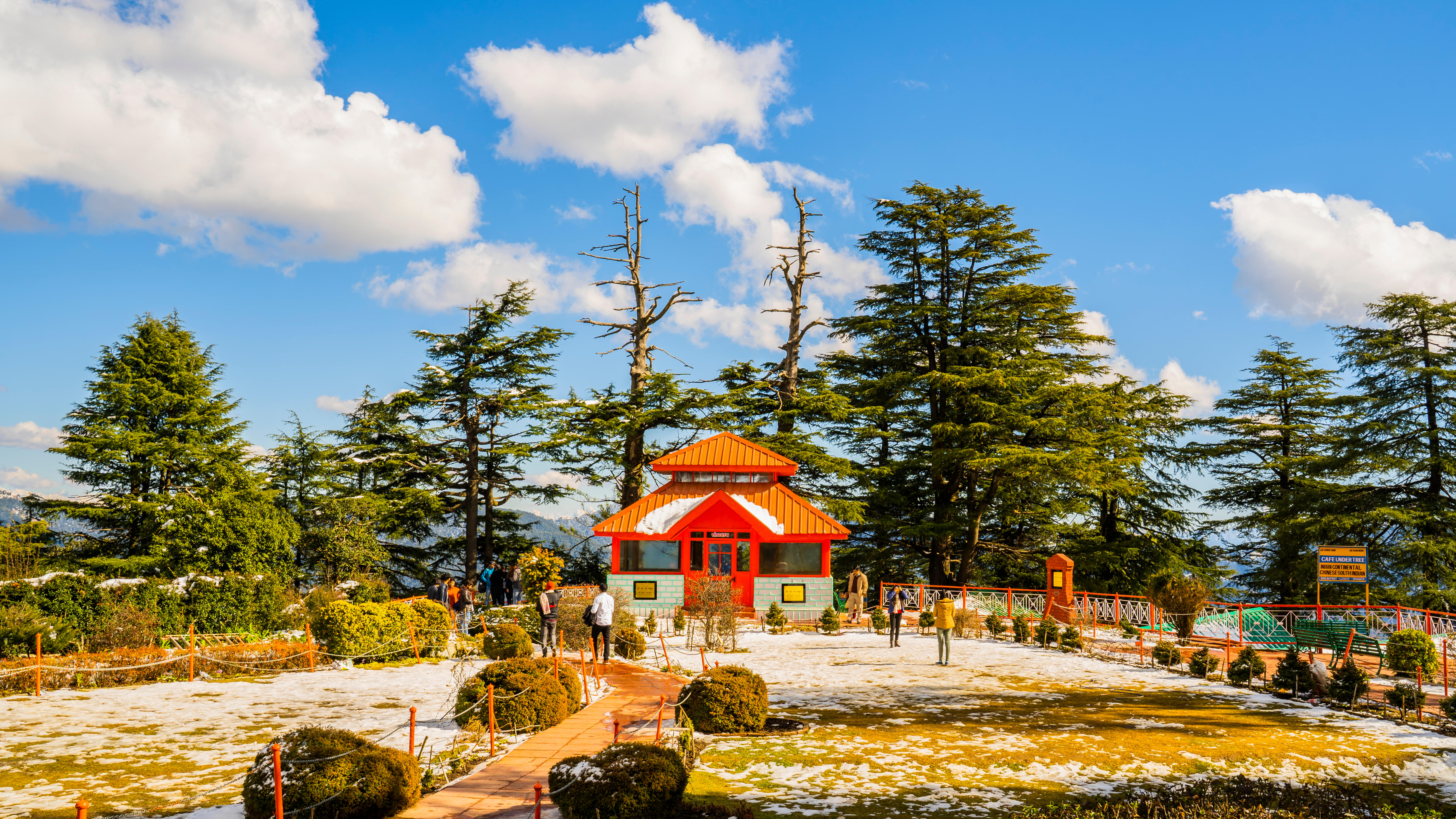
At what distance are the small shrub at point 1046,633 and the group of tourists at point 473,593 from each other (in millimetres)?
14766

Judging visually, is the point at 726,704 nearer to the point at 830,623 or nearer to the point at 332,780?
the point at 332,780

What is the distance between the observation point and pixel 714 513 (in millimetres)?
29203

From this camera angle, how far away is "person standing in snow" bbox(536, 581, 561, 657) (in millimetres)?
18656

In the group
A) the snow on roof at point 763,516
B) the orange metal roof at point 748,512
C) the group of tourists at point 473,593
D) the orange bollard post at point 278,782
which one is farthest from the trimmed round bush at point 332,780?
the snow on roof at point 763,516

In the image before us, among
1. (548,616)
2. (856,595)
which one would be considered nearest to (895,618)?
(856,595)

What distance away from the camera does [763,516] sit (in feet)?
96.0

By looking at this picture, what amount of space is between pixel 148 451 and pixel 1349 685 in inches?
1417

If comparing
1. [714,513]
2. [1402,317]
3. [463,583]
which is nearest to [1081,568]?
[1402,317]

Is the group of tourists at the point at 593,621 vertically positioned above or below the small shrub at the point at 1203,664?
above

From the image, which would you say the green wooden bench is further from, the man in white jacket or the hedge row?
the hedge row

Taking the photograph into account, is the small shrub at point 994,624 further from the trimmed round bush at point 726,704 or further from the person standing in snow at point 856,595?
the trimmed round bush at point 726,704

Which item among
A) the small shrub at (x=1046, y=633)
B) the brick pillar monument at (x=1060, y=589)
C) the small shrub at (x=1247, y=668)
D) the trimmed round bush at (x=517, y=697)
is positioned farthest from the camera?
the brick pillar monument at (x=1060, y=589)

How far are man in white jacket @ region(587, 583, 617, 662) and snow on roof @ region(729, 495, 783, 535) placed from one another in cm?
1110

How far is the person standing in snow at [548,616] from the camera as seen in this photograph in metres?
18.7
